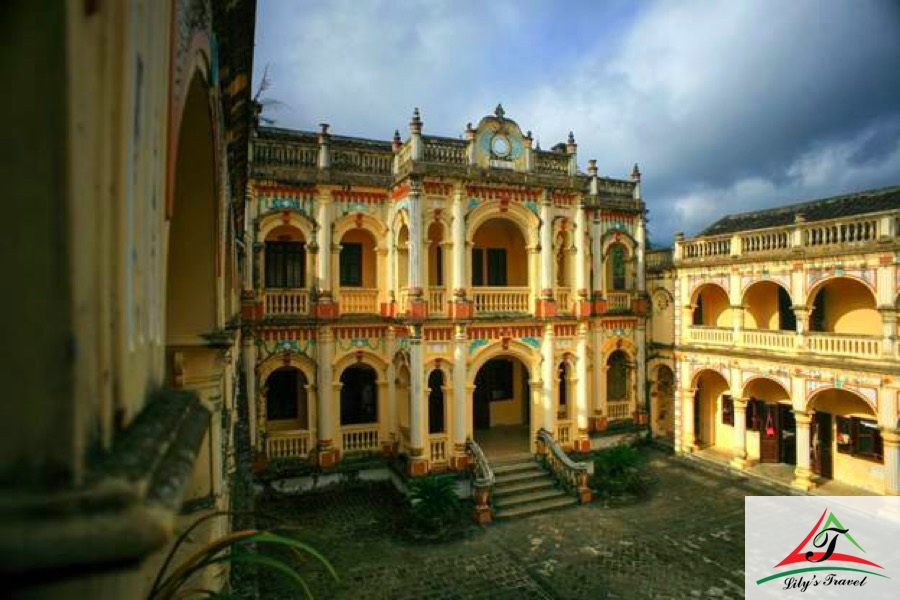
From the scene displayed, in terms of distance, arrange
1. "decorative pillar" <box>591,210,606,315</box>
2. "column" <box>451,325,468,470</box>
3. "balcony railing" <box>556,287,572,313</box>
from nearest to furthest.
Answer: "column" <box>451,325,468,470</box>
"balcony railing" <box>556,287,572,313</box>
"decorative pillar" <box>591,210,606,315</box>

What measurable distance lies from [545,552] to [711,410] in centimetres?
1131

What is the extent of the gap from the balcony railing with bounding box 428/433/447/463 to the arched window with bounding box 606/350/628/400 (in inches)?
325

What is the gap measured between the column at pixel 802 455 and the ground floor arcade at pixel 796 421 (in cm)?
3

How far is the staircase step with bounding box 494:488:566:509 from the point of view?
13438mm

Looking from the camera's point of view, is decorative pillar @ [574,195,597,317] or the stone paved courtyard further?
decorative pillar @ [574,195,597,317]

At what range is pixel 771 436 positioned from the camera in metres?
17.0

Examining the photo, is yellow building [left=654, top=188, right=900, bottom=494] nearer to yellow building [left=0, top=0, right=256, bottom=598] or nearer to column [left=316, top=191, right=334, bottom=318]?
column [left=316, top=191, right=334, bottom=318]

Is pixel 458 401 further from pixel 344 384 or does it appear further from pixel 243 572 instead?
pixel 243 572

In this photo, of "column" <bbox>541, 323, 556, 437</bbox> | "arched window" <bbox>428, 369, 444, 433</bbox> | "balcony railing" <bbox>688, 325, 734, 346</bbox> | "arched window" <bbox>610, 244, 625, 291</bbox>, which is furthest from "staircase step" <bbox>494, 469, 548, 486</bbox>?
"arched window" <bbox>610, 244, 625, 291</bbox>

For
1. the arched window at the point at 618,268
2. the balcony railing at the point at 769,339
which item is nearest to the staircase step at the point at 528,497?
the balcony railing at the point at 769,339

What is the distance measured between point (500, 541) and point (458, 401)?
4059mm

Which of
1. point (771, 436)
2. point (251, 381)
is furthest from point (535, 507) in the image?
point (771, 436)

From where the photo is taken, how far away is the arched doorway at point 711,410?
18625mm

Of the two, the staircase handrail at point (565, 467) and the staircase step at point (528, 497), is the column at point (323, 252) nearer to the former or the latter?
the staircase step at point (528, 497)
